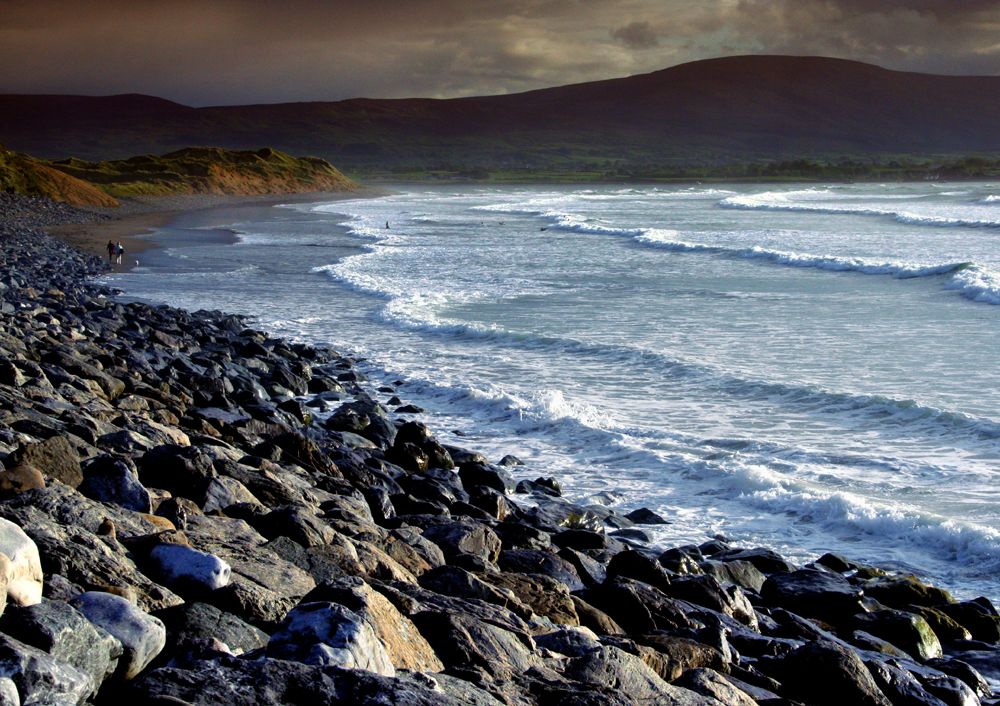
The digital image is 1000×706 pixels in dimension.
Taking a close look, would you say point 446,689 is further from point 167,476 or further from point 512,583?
point 167,476

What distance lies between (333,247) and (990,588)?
1150 inches

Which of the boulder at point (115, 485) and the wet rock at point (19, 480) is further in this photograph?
the boulder at point (115, 485)

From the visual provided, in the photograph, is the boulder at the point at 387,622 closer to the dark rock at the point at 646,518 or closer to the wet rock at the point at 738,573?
the wet rock at the point at 738,573

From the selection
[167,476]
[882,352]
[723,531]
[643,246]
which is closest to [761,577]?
[723,531]

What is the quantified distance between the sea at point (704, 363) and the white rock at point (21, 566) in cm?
535

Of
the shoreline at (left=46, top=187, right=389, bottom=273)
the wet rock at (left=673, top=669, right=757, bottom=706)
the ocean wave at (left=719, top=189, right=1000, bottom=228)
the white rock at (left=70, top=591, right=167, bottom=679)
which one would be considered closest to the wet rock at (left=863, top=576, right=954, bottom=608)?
the wet rock at (left=673, top=669, right=757, bottom=706)

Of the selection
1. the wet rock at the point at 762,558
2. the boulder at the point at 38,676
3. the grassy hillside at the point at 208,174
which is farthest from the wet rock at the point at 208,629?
the grassy hillside at the point at 208,174

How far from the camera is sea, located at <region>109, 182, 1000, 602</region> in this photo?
8430mm

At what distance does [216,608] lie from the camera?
361 centimetres

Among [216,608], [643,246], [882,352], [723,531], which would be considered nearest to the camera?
[216,608]

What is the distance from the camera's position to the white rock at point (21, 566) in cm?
312

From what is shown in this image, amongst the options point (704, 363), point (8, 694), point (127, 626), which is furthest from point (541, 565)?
point (704, 363)

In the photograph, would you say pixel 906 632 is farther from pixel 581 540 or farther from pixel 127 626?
pixel 127 626

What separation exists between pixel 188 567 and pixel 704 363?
34.6 ft
